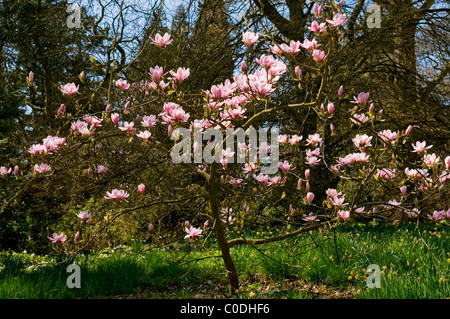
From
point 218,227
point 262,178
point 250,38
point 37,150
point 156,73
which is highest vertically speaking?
point 250,38

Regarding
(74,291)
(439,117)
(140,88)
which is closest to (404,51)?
(439,117)

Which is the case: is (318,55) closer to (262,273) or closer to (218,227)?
(218,227)

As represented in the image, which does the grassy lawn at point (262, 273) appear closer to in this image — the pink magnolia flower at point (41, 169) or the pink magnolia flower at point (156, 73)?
the pink magnolia flower at point (41, 169)

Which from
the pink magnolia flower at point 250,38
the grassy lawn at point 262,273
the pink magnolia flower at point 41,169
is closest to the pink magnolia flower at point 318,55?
the pink magnolia flower at point 250,38

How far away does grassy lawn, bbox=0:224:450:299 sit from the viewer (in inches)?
124

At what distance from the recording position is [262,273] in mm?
3930

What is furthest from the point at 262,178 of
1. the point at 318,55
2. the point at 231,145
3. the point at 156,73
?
the point at 156,73

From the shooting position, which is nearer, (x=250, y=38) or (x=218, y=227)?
(x=250, y=38)

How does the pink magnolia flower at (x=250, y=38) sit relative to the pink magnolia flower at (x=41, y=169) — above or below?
above

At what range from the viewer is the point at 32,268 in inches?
156

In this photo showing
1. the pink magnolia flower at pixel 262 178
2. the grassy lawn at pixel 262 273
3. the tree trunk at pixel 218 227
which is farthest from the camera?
the pink magnolia flower at pixel 262 178

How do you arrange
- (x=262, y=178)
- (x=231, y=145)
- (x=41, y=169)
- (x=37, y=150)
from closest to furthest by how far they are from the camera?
1. (x=37, y=150)
2. (x=41, y=169)
3. (x=262, y=178)
4. (x=231, y=145)

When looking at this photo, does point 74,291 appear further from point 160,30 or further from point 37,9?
point 37,9

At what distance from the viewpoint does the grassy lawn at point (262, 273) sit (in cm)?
314
